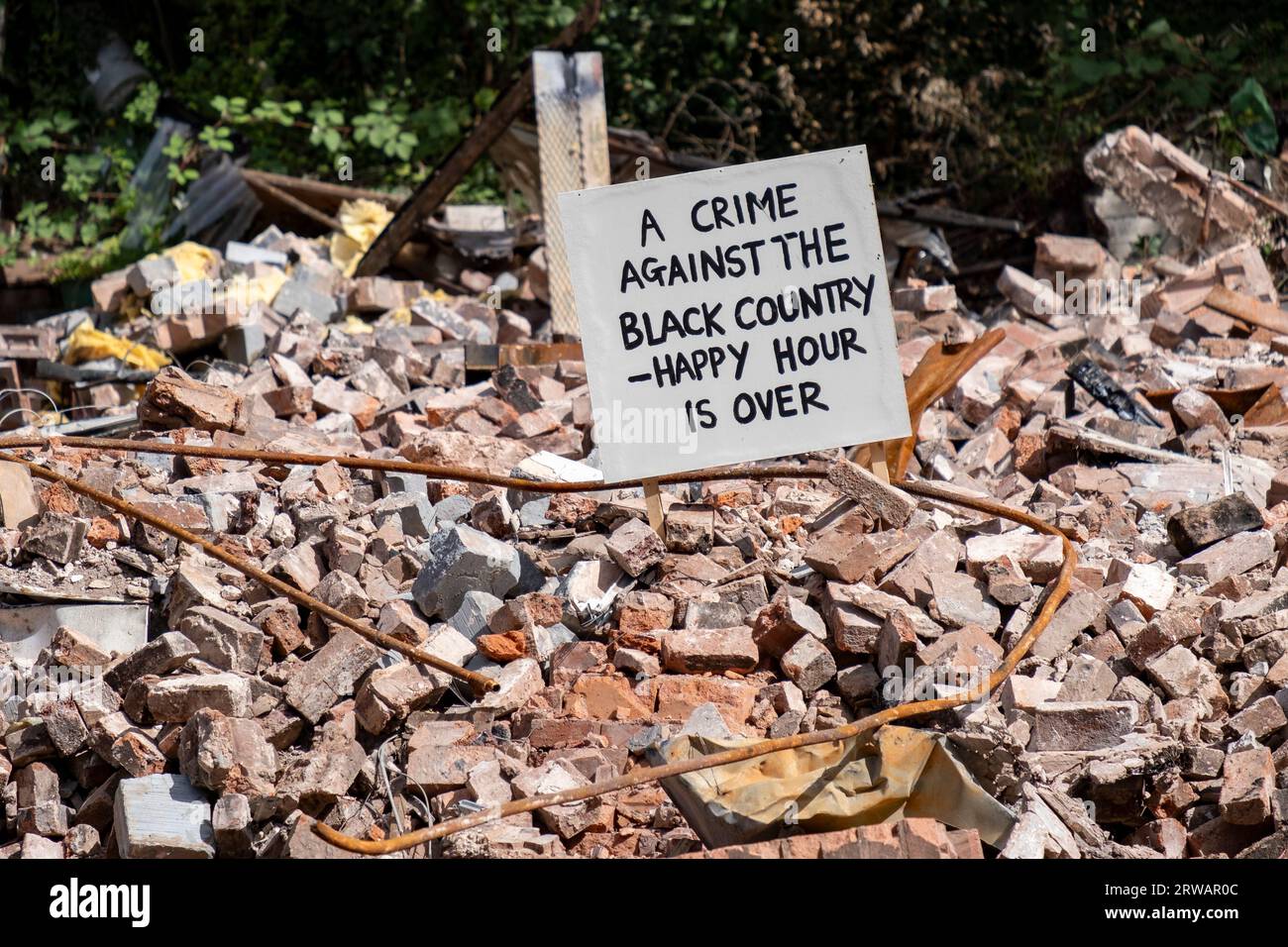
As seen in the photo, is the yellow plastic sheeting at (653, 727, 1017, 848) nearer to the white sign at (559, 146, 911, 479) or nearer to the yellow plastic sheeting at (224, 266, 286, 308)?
the white sign at (559, 146, 911, 479)

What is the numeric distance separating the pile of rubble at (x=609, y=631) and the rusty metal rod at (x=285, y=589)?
47 millimetres

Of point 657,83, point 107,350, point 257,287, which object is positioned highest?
point 657,83

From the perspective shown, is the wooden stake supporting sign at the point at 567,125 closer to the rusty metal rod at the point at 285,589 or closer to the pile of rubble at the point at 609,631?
the pile of rubble at the point at 609,631

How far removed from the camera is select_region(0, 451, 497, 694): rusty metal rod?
3535 mm

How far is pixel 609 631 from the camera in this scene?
382 centimetres

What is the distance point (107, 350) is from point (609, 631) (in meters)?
4.54

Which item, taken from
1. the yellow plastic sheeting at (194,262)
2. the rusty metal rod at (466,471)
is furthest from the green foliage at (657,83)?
the rusty metal rod at (466,471)

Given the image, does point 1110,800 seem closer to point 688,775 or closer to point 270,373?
point 688,775

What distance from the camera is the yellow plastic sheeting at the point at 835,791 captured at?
2865 millimetres

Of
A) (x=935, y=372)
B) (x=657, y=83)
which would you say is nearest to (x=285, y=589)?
(x=935, y=372)

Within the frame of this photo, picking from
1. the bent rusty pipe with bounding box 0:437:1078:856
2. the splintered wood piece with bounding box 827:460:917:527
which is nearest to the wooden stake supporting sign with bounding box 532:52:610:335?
the bent rusty pipe with bounding box 0:437:1078:856

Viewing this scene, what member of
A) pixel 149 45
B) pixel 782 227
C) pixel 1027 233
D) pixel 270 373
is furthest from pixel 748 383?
pixel 149 45

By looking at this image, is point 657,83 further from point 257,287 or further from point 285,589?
point 285,589

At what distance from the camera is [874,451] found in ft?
13.7
